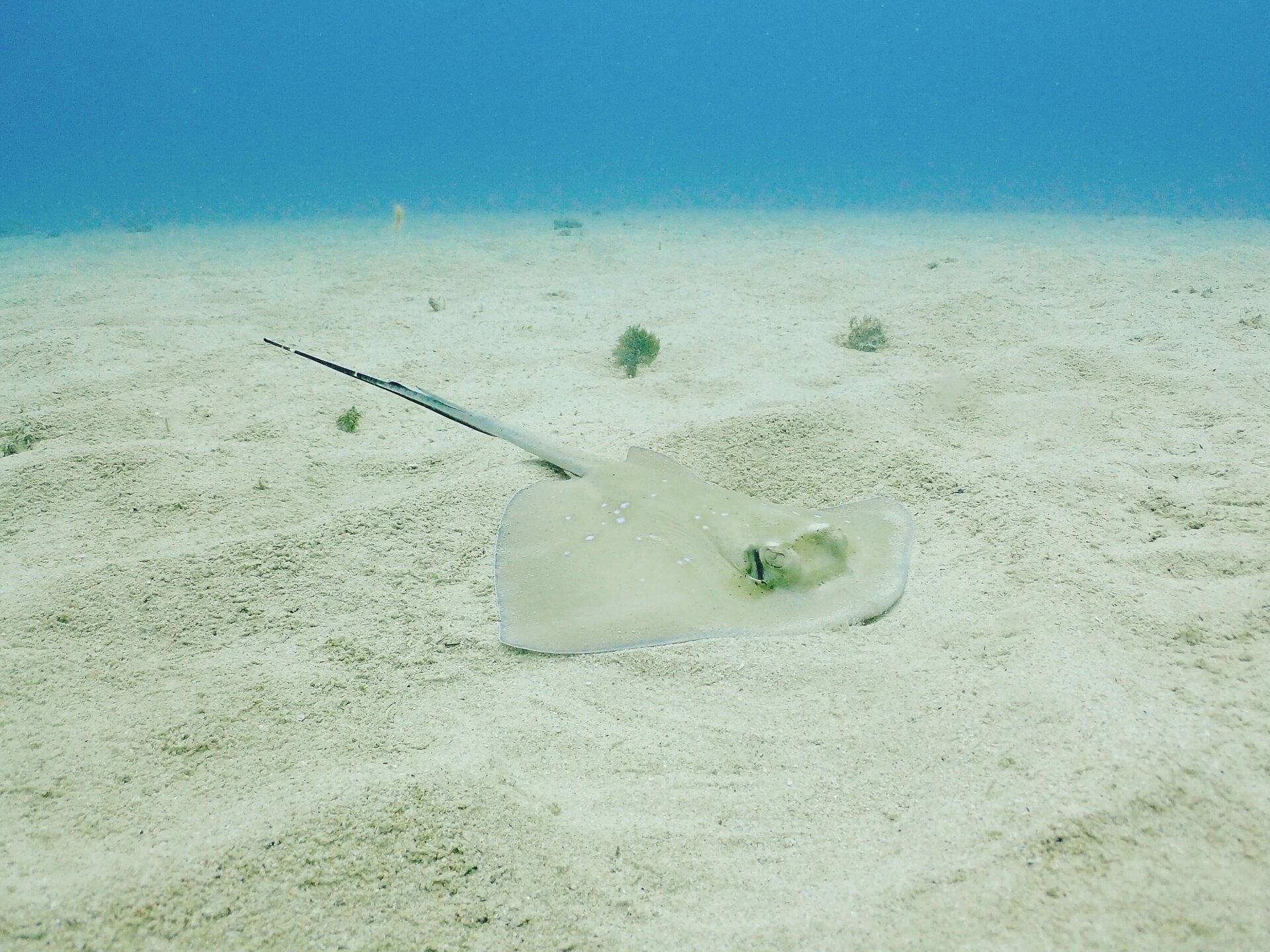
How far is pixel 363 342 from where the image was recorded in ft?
22.7

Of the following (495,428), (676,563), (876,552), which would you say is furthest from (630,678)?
(495,428)

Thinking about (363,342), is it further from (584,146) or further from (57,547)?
(584,146)

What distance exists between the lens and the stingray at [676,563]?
2.78m

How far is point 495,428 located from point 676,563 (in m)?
1.67

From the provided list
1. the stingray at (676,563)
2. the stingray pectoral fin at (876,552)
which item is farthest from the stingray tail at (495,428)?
the stingray pectoral fin at (876,552)

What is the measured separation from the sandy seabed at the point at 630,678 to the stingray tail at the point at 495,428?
0.21 meters

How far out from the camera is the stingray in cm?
278

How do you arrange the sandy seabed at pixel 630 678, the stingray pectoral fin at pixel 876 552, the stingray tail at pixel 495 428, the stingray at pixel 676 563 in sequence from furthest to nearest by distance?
1. the stingray tail at pixel 495 428
2. the stingray pectoral fin at pixel 876 552
3. the stingray at pixel 676 563
4. the sandy seabed at pixel 630 678

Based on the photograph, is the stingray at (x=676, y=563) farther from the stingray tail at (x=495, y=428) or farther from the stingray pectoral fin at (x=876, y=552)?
the stingray tail at (x=495, y=428)

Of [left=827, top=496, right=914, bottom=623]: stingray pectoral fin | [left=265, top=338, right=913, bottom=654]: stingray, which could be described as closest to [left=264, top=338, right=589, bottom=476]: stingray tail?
[left=265, top=338, right=913, bottom=654]: stingray

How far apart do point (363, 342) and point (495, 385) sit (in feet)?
6.78

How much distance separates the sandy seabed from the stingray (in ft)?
0.42

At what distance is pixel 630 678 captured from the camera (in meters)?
2.67

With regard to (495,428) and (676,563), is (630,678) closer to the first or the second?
(676,563)
